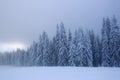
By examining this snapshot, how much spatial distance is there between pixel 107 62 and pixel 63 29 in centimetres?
1684

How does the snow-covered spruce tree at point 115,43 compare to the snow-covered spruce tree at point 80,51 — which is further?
the snow-covered spruce tree at point 80,51

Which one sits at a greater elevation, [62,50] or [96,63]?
[62,50]

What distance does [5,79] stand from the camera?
1334cm

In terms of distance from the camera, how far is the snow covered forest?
146ft

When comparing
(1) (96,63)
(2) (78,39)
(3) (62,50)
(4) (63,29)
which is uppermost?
(4) (63,29)

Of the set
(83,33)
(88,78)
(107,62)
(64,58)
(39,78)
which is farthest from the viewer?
(83,33)

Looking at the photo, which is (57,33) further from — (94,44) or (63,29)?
(94,44)

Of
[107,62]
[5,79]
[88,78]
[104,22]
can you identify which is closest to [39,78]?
[5,79]

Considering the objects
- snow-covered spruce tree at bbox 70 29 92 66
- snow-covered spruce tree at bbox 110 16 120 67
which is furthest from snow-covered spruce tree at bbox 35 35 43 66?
snow-covered spruce tree at bbox 110 16 120 67

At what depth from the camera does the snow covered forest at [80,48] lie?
146 ft

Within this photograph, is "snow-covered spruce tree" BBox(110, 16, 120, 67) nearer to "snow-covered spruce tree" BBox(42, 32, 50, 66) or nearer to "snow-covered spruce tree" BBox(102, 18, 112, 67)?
"snow-covered spruce tree" BBox(102, 18, 112, 67)

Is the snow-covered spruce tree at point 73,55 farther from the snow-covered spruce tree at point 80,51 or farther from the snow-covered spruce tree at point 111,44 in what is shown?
the snow-covered spruce tree at point 111,44

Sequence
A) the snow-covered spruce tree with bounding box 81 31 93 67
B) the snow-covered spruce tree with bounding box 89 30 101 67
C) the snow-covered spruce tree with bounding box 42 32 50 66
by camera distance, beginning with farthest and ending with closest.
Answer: the snow-covered spruce tree with bounding box 89 30 101 67
the snow-covered spruce tree with bounding box 42 32 50 66
the snow-covered spruce tree with bounding box 81 31 93 67

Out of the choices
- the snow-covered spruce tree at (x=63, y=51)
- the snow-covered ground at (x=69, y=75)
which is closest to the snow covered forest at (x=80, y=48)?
the snow-covered spruce tree at (x=63, y=51)
